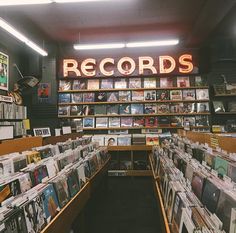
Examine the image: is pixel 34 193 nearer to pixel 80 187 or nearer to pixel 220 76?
pixel 80 187

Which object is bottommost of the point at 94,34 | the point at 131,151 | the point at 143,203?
the point at 143,203

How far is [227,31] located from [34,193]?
6.52m

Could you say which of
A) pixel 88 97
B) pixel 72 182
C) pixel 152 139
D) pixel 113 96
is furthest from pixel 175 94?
pixel 72 182

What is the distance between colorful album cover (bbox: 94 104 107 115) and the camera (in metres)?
7.18

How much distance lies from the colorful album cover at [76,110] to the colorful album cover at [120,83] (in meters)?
1.11

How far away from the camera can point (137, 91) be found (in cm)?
715

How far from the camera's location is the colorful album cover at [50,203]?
74.2 inches

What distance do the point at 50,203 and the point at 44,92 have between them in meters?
5.59

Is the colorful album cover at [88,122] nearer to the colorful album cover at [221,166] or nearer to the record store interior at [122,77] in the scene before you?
the record store interior at [122,77]

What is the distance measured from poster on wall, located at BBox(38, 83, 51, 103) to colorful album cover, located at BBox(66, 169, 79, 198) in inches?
188

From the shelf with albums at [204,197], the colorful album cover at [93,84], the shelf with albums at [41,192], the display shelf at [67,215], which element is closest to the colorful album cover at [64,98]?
the colorful album cover at [93,84]

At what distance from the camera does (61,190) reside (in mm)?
2268

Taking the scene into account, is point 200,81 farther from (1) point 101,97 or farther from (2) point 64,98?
(2) point 64,98

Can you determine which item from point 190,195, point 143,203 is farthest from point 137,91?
point 190,195
